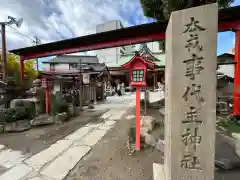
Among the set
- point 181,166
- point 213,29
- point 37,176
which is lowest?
point 37,176

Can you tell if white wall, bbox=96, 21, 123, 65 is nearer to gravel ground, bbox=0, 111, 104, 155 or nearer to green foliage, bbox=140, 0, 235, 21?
green foliage, bbox=140, 0, 235, 21

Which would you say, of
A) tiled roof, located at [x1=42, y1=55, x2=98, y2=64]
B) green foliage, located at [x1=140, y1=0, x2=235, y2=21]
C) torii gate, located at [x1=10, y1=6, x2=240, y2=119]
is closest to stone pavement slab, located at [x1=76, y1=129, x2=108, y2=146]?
torii gate, located at [x1=10, y1=6, x2=240, y2=119]

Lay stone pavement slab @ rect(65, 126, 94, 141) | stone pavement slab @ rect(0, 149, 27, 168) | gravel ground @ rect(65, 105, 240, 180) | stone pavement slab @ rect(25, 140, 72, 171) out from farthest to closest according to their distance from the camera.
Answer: stone pavement slab @ rect(65, 126, 94, 141), stone pavement slab @ rect(0, 149, 27, 168), stone pavement slab @ rect(25, 140, 72, 171), gravel ground @ rect(65, 105, 240, 180)

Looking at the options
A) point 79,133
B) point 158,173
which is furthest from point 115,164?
point 79,133

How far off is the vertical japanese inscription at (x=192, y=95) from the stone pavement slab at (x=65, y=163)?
246 centimetres

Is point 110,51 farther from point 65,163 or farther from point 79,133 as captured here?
point 65,163

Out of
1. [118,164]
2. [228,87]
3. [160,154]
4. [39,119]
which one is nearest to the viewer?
[118,164]

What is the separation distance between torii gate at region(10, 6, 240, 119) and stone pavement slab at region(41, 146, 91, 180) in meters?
5.77

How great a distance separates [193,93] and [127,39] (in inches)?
258

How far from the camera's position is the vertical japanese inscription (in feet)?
5.80

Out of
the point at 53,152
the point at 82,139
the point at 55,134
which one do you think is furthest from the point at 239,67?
the point at 55,134

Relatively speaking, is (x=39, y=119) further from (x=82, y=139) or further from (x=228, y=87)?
(x=228, y=87)

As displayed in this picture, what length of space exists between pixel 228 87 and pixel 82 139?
996cm

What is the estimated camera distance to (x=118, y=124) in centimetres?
590
